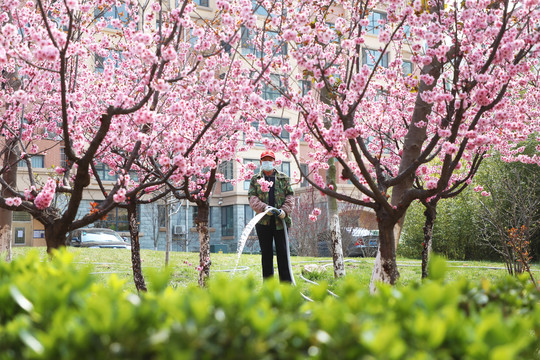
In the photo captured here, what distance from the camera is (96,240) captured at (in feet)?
62.7

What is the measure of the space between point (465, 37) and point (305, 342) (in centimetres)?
464

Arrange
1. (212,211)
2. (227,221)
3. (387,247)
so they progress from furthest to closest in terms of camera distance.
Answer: (212,211) → (227,221) → (387,247)

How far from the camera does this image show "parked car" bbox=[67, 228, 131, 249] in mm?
18781

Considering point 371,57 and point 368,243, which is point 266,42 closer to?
point 371,57

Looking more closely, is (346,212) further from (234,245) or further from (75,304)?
(75,304)

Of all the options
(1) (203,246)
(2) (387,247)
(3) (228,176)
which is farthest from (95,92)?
(3) (228,176)

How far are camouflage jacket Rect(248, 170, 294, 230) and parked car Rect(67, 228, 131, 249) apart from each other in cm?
1267

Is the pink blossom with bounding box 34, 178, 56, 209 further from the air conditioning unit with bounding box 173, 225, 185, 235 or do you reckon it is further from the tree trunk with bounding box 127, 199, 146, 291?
the air conditioning unit with bounding box 173, 225, 185, 235

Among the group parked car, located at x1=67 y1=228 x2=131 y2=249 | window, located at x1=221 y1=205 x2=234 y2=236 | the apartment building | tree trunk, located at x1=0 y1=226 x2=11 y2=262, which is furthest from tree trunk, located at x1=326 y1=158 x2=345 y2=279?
window, located at x1=221 y1=205 x2=234 y2=236

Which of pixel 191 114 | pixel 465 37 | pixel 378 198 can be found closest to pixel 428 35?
pixel 465 37

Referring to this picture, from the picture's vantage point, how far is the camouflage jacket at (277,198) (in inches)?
273

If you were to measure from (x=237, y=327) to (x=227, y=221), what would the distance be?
3433 centimetres

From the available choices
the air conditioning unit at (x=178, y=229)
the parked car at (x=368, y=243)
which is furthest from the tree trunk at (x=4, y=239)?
the air conditioning unit at (x=178, y=229)

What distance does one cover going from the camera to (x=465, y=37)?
5285 millimetres
